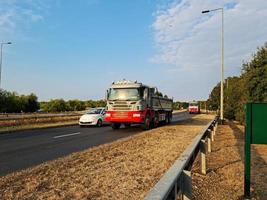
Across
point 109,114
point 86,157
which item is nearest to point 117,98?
point 109,114

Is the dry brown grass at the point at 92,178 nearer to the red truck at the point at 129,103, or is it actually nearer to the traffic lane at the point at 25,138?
the traffic lane at the point at 25,138

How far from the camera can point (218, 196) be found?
643cm

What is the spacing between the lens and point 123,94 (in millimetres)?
23812

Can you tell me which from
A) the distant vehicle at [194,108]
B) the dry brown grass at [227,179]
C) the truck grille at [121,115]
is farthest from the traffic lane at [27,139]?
the distant vehicle at [194,108]

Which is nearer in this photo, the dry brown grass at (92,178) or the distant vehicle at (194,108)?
the dry brown grass at (92,178)

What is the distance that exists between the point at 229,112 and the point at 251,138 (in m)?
41.1

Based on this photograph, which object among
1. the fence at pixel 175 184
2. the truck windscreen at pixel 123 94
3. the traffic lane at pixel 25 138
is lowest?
the traffic lane at pixel 25 138

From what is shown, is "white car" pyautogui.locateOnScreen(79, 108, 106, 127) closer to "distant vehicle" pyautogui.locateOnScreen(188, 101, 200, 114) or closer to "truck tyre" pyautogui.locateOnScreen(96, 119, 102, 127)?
"truck tyre" pyautogui.locateOnScreen(96, 119, 102, 127)

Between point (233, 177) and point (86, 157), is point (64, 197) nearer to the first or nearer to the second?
point (233, 177)

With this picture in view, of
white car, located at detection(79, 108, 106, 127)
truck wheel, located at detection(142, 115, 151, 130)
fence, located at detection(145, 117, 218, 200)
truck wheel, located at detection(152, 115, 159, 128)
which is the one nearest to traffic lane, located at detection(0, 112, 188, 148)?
truck wheel, located at detection(142, 115, 151, 130)

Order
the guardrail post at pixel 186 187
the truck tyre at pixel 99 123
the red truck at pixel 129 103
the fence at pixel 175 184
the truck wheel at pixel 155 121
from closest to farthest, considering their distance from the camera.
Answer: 1. the fence at pixel 175 184
2. the guardrail post at pixel 186 187
3. the red truck at pixel 129 103
4. the truck wheel at pixel 155 121
5. the truck tyre at pixel 99 123

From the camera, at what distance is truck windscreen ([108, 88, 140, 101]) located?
2348 centimetres

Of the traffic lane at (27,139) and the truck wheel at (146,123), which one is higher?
the truck wheel at (146,123)

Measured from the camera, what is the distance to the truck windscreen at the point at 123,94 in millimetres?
23484
